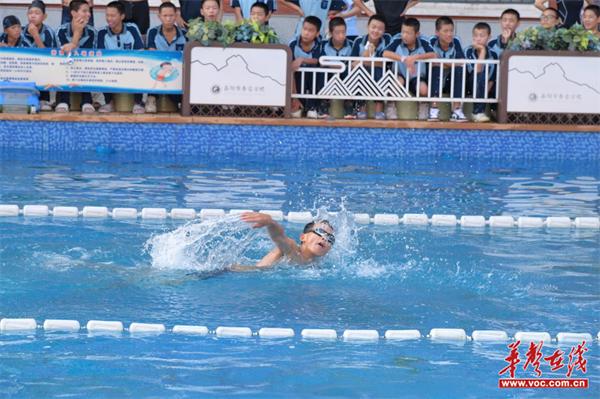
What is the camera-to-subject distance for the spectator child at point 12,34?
13.4m

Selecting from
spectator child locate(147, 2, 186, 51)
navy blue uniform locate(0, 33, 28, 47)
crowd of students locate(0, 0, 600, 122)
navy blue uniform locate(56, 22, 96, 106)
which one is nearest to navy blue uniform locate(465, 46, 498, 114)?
crowd of students locate(0, 0, 600, 122)

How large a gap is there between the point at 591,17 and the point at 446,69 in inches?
73.7

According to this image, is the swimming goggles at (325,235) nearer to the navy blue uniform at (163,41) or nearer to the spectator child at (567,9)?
the navy blue uniform at (163,41)

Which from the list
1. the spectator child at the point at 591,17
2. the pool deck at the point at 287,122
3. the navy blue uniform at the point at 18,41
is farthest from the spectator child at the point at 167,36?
the spectator child at the point at 591,17

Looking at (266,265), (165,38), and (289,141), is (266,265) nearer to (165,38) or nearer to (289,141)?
(289,141)

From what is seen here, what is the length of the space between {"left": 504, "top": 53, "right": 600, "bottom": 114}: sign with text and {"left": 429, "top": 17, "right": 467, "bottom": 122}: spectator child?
1.83 feet

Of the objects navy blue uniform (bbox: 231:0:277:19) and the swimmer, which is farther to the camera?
navy blue uniform (bbox: 231:0:277:19)

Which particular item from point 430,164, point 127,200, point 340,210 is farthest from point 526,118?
point 127,200

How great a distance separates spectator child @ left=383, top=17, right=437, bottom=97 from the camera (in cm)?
1340

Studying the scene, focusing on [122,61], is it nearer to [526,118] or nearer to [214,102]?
[214,102]

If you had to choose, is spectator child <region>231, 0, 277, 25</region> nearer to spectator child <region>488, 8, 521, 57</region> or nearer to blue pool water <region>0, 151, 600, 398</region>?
spectator child <region>488, 8, 521, 57</region>

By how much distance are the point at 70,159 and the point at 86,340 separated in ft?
22.4

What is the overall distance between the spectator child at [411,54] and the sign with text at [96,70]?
95.6 inches

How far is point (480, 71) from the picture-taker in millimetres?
13555
